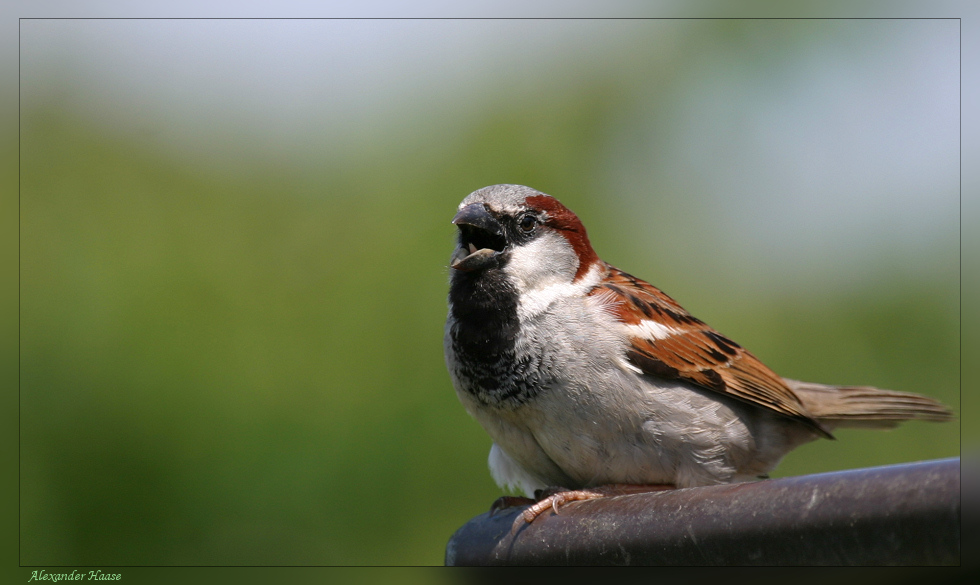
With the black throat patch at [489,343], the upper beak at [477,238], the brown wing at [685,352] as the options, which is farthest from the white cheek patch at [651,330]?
the upper beak at [477,238]

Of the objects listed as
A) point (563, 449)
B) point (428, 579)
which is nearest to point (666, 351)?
point (563, 449)

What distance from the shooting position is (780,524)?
54.7 inches

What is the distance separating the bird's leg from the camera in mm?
2021

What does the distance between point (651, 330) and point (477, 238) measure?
59 centimetres

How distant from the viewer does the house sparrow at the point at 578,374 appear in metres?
2.16

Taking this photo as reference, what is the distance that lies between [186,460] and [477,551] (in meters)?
1.81

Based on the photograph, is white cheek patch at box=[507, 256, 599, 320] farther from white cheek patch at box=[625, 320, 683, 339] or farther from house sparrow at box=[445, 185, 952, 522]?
white cheek patch at box=[625, 320, 683, 339]

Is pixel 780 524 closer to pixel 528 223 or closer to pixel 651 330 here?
pixel 651 330

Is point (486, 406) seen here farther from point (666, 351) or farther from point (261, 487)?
point (261, 487)

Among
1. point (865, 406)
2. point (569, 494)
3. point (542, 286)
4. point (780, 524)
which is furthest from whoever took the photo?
point (865, 406)

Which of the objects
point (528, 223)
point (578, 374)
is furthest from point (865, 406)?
point (528, 223)

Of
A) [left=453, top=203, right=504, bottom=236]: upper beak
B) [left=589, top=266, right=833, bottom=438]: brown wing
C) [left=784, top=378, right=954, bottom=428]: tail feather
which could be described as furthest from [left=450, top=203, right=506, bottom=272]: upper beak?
[left=784, top=378, right=954, bottom=428]: tail feather

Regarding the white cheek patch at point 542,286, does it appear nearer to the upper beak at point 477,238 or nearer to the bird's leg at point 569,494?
the upper beak at point 477,238

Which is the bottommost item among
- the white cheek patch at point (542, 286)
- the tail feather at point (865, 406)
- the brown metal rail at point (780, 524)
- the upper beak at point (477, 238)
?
the tail feather at point (865, 406)
